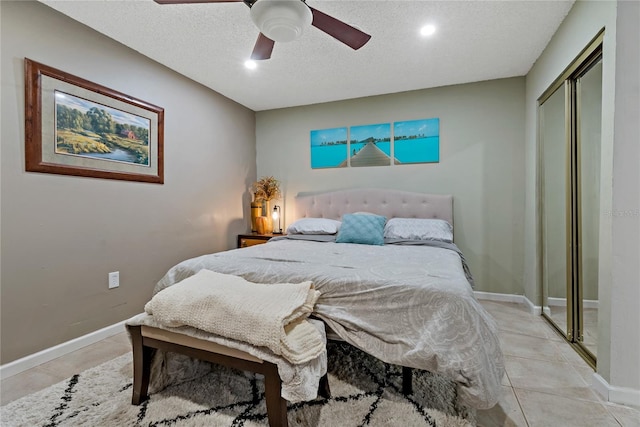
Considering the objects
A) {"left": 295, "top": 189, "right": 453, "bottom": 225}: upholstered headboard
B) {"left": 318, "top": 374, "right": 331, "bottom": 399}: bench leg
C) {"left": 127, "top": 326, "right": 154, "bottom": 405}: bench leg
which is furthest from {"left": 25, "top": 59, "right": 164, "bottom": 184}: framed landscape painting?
{"left": 318, "top": 374, "right": 331, "bottom": 399}: bench leg

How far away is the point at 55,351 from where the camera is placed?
2150mm

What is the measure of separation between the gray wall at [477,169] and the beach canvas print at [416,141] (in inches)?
2.5

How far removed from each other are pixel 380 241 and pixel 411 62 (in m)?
1.76

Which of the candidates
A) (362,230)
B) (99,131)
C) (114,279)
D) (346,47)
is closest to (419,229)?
(362,230)

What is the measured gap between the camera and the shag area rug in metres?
1.47

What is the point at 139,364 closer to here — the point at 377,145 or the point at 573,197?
the point at 573,197

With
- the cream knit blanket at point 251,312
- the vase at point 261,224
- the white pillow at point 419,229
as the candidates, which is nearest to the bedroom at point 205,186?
the vase at point 261,224

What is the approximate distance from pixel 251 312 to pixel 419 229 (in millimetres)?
2218

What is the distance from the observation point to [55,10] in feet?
7.06

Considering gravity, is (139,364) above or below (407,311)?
below

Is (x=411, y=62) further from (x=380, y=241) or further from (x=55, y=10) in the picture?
(x=55, y=10)

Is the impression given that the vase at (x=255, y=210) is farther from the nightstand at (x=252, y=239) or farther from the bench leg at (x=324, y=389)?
the bench leg at (x=324, y=389)

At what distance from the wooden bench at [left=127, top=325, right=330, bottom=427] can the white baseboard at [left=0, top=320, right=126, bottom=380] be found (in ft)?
3.38

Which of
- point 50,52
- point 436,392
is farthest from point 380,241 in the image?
point 50,52
